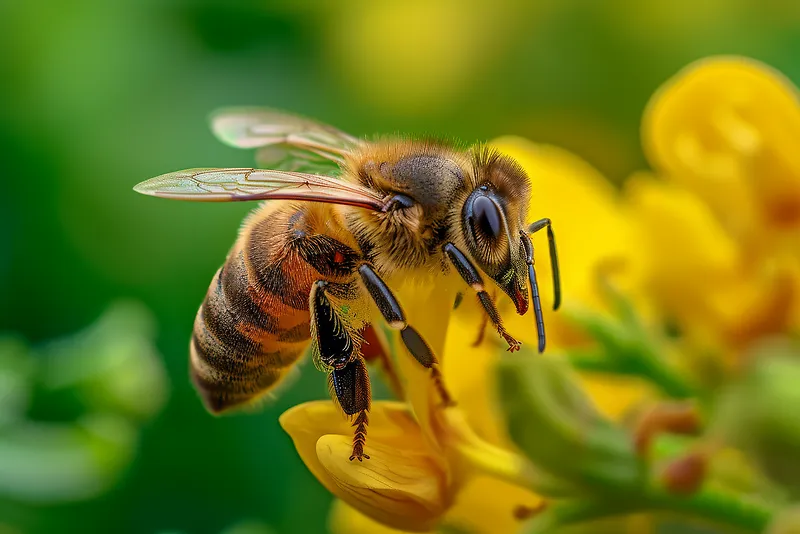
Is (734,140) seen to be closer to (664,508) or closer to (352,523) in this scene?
(664,508)

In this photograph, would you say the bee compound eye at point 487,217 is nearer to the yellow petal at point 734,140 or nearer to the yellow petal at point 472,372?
the yellow petal at point 472,372

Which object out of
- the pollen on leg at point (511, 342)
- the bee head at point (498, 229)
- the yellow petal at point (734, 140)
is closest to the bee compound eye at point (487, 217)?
the bee head at point (498, 229)

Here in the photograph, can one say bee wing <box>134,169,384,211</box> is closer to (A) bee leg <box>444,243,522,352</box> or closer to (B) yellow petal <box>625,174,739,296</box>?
(A) bee leg <box>444,243,522,352</box>

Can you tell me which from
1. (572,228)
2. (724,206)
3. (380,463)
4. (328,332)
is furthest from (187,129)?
(380,463)

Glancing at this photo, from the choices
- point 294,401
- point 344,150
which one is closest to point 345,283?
point 344,150

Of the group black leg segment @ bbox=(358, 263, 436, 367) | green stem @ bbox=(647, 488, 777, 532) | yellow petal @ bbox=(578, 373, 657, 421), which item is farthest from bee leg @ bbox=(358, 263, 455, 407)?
yellow petal @ bbox=(578, 373, 657, 421)

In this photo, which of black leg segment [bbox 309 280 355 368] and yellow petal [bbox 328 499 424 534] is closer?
black leg segment [bbox 309 280 355 368]

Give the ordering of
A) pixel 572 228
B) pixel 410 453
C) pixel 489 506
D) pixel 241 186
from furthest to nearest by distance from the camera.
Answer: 1. pixel 572 228
2. pixel 489 506
3. pixel 410 453
4. pixel 241 186
